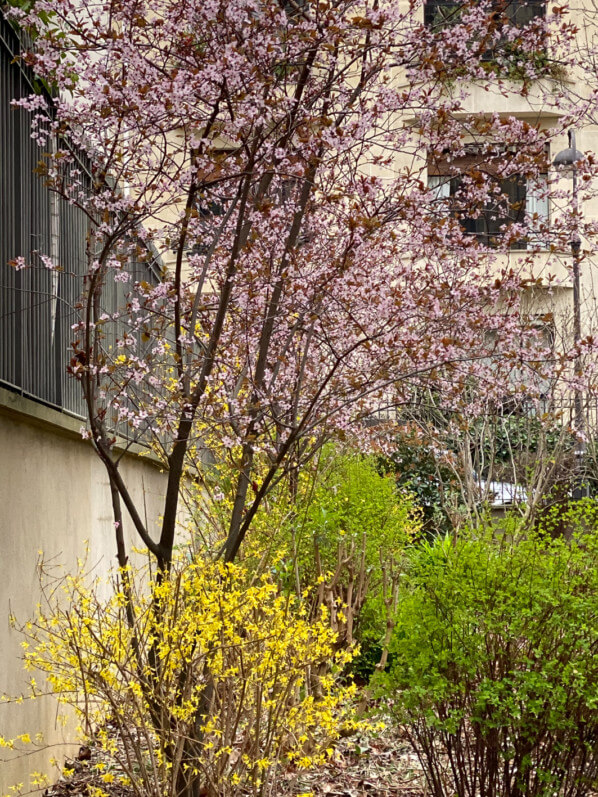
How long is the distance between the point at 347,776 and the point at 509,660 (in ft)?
6.58

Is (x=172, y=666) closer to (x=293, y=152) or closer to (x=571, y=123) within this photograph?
(x=293, y=152)

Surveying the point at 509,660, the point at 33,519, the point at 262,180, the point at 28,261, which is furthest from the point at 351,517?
the point at 28,261

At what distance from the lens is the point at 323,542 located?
9.91 metres

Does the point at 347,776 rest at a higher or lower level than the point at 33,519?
lower

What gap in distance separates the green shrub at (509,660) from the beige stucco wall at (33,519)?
70.3 inches

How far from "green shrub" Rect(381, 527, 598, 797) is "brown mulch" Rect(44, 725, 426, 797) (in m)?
0.80

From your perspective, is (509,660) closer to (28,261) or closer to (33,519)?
(33,519)

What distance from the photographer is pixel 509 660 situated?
16.7 feet

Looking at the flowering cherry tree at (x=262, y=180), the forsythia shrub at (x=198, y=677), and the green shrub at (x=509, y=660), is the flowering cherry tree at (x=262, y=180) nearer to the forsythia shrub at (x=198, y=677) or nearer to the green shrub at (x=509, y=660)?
the forsythia shrub at (x=198, y=677)

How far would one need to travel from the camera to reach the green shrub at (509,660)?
196 inches

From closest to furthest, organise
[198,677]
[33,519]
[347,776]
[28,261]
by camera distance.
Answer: [198,677] < [28,261] < [33,519] < [347,776]

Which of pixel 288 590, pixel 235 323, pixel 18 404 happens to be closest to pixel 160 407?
pixel 18 404

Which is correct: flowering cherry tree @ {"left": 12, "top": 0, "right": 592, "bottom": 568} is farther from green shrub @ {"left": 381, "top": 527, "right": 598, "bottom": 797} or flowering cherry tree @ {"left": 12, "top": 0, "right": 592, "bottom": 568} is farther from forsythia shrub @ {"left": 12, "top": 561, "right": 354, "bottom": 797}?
green shrub @ {"left": 381, "top": 527, "right": 598, "bottom": 797}

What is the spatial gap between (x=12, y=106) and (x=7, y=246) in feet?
2.19
